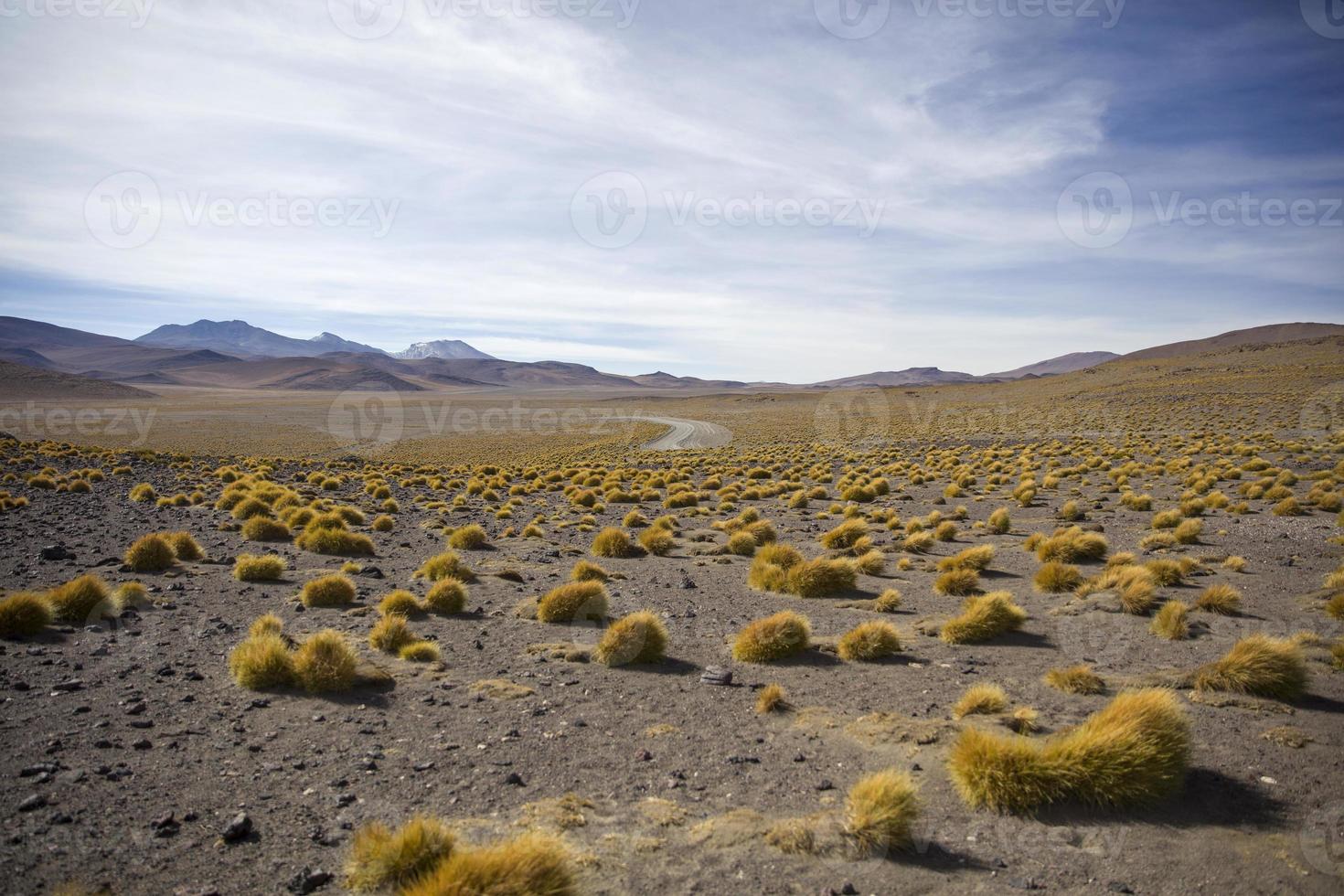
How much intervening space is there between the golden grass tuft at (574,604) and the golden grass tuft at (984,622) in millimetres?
4573

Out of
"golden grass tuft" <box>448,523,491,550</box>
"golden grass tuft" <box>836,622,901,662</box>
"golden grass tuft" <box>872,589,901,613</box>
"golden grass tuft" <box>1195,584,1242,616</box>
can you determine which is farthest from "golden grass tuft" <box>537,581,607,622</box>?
"golden grass tuft" <box>1195,584,1242,616</box>

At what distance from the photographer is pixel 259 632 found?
733 cm

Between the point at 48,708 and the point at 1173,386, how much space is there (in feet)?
271

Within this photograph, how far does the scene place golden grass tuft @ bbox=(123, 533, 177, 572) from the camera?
1057 cm

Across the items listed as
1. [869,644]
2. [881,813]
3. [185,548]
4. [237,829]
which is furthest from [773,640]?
[185,548]

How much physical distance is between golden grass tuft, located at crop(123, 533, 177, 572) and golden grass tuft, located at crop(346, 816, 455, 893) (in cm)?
965

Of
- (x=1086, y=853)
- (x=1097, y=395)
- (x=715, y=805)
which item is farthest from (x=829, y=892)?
(x=1097, y=395)

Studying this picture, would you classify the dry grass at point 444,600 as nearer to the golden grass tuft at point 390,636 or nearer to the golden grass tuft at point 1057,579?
the golden grass tuft at point 390,636

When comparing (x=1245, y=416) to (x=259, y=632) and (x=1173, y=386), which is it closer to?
(x=1173, y=386)

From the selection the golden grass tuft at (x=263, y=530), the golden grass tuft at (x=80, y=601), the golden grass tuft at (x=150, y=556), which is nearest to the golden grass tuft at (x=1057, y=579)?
the golden grass tuft at (x=80, y=601)

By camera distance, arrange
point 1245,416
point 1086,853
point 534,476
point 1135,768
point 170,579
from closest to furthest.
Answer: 1. point 1086,853
2. point 1135,768
3. point 170,579
4. point 534,476
5. point 1245,416

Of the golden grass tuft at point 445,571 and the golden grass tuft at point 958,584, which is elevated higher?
the golden grass tuft at point 958,584

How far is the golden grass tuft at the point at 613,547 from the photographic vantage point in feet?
44.4

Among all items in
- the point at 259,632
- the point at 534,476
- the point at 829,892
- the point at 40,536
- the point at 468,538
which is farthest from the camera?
the point at 534,476
